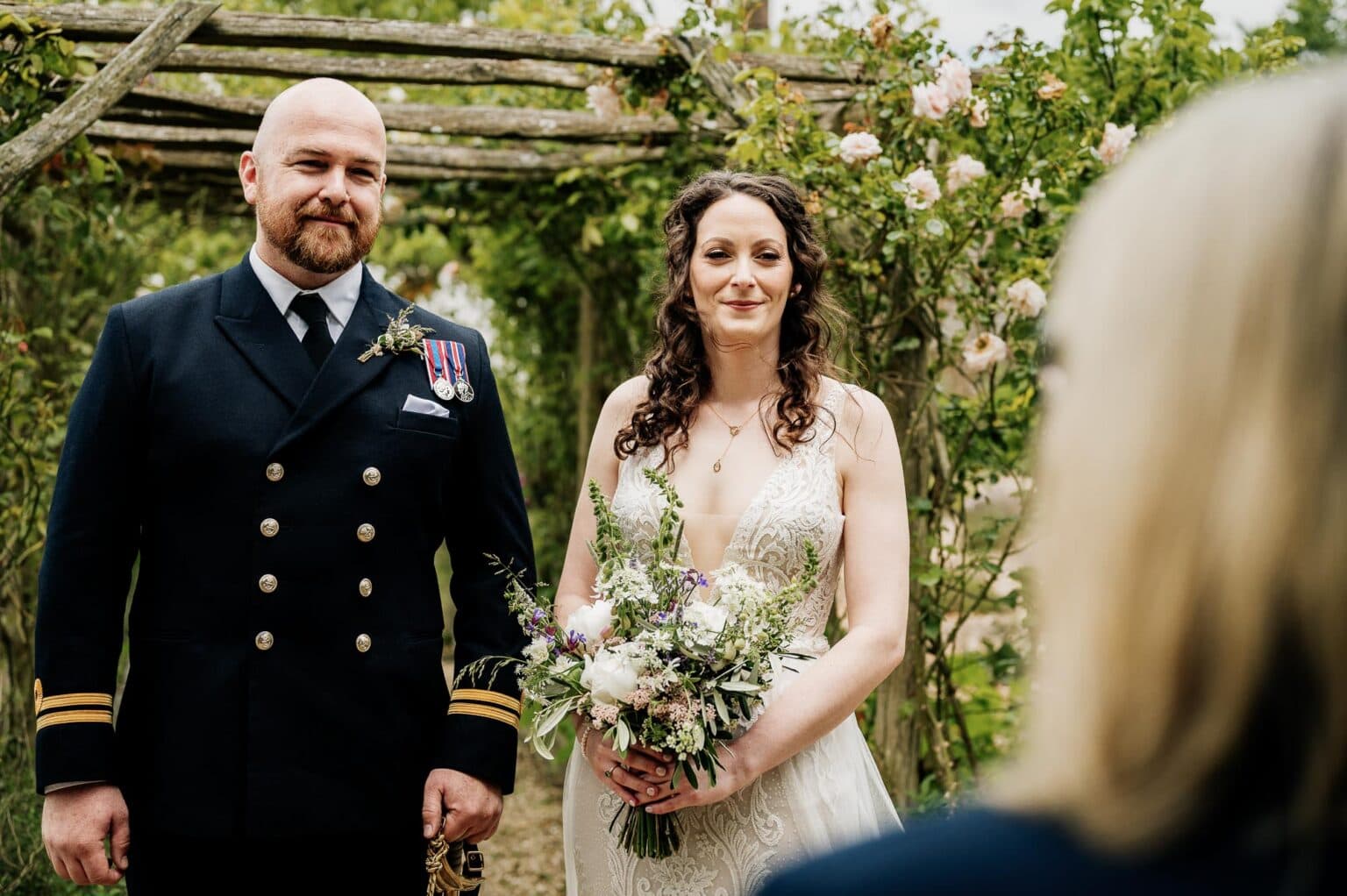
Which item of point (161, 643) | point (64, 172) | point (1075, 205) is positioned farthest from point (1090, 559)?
point (64, 172)

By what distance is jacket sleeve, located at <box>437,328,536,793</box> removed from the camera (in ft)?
8.31

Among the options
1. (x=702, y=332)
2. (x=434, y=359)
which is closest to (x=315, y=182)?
(x=434, y=359)

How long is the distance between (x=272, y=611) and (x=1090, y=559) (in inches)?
74.8

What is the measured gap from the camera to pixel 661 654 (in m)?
2.16

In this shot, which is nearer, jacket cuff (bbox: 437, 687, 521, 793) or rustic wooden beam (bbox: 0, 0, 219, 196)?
jacket cuff (bbox: 437, 687, 521, 793)

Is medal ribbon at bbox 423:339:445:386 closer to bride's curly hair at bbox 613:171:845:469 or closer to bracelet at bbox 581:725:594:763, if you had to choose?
bride's curly hair at bbox 613:171:845:469

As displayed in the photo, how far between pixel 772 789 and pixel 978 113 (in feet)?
7.85

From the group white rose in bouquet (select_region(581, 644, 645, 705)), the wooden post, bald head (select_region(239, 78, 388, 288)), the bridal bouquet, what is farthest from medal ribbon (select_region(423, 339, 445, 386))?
the wooden post

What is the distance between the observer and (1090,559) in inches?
31.4

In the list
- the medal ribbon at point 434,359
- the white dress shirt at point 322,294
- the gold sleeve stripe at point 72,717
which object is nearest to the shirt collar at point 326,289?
the white dress shirt at point 322,294

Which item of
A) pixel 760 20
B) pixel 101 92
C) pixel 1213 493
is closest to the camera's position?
pixel 1213 493

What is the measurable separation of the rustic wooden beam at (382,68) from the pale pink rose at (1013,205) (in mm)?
1649

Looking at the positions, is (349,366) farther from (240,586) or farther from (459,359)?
(240,586)

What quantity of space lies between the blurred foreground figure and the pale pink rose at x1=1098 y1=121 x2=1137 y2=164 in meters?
3.29
